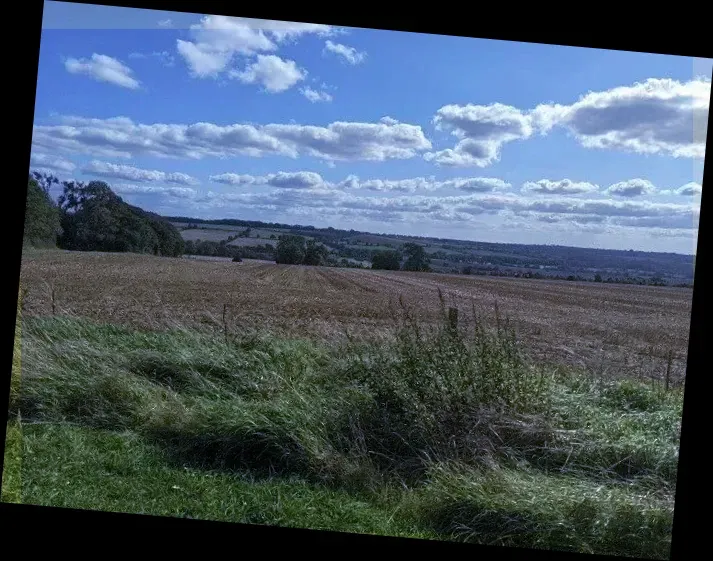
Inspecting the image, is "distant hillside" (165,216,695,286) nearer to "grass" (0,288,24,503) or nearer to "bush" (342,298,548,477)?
"bush" (342,298,548,477)

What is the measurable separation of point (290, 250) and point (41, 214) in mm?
1406

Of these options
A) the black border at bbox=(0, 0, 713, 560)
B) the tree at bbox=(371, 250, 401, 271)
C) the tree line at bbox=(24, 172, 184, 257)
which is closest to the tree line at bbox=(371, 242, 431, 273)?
the tree at bbox=(371, 250, 401, 271)

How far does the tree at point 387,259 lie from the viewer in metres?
3.73

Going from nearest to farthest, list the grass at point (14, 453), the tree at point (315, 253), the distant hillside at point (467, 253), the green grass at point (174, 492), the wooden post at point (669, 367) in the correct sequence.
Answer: the grass at point (14, 453) → the green grass at point (174, 492) → the distant hillside at point (467, 253) → the wooden post at point (669, 367) → the tree at point (315, 253)

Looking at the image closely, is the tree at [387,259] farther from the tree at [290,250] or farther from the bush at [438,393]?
the tree at [290,250]

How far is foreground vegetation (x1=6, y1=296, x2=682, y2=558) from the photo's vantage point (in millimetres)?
3049

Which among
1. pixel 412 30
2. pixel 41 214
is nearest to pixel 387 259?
pixel 412 30

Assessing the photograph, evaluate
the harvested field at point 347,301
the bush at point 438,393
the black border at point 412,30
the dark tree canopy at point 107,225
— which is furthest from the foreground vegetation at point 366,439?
the black border at point 412,30

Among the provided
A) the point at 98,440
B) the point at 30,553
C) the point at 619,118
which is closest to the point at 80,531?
the point at 30,553

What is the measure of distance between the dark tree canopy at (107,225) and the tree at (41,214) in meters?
0.07

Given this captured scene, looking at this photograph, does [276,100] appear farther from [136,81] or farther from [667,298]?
[667,298]

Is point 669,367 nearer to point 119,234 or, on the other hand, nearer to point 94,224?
point 119,234

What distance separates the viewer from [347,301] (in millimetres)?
4098

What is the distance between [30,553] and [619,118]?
3.27 meters
